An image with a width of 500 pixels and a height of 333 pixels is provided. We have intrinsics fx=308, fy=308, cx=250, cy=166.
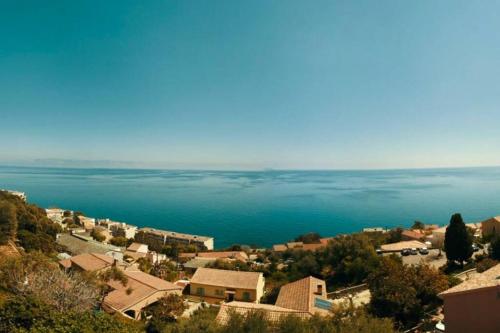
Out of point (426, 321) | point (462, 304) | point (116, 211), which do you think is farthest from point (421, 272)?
point (116, 211)

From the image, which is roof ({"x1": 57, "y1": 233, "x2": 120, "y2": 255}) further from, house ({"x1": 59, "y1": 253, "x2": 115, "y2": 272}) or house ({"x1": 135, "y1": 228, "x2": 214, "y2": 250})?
house ({"x1": 135, "y1": 228, "x2": 214, "y2": 250})

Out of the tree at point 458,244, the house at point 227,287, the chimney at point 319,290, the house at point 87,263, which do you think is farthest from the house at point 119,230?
the tree at point 458,244

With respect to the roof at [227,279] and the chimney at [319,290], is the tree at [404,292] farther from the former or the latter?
the roof at [227,279]

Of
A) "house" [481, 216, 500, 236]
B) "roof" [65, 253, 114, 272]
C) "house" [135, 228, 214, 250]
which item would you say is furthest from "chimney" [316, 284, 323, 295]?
"house" [135, 228, 214, 250]

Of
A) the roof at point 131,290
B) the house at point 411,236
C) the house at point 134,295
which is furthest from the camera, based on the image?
the house at point 411,236

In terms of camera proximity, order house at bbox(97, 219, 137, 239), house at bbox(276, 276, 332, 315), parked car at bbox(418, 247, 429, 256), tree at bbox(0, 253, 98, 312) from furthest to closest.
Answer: house at bbox(97, 219, 137, 239)
parked car at bbox(418, 247, 429, 256)
house at bbox(276, 276, 332, 315)
tree at bbox(0, 253, 98, 312)

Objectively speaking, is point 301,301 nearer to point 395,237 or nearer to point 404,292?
point 404,292

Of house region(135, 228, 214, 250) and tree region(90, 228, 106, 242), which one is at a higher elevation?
tree region(90, 228, 106, 242)
